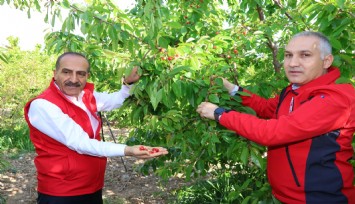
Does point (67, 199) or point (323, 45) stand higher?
point (323, 45)

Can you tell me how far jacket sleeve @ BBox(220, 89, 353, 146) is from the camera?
1853 millimetres

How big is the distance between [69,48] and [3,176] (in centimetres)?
444

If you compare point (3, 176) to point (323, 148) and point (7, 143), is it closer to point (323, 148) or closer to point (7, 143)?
point (7, 143)

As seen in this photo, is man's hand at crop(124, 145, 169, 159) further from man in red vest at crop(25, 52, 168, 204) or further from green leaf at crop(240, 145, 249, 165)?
green leaf at crop(240, 145, 249, 165)

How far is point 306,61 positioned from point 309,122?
38 cm

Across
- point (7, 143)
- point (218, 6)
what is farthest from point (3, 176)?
point (218, 6)

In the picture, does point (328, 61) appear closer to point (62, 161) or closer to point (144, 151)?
point (144, 151)

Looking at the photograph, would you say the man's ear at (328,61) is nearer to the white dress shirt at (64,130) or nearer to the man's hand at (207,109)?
the man's hand at (207,109)

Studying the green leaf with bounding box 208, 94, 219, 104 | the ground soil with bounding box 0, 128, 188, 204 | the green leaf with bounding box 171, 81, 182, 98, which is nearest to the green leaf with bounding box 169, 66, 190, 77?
the green leaf with bounding box 171, 81, 182, 98

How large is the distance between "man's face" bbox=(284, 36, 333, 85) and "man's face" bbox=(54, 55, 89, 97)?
54.8 inches

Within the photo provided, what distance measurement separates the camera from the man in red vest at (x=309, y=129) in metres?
1.87

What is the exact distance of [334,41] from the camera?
2.12 metres

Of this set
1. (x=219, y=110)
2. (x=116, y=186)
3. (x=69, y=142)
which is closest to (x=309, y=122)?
(x=219, y=110)

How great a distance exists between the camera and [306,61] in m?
2.06
